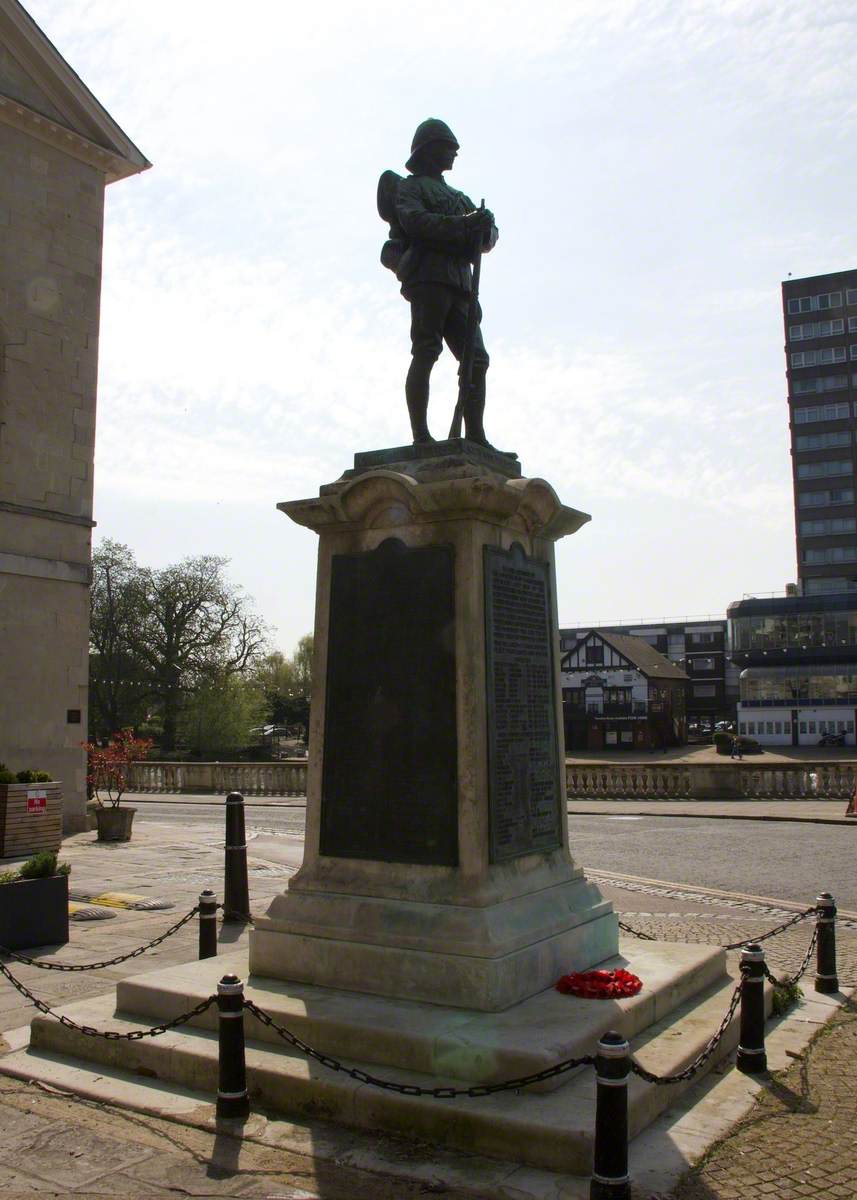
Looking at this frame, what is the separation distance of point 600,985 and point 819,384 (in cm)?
10355

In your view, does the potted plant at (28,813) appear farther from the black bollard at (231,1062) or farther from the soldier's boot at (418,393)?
the black bollard at (231,1062)

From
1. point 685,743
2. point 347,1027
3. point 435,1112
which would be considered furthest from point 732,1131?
point 685,743

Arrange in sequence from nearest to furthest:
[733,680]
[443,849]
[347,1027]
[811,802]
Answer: [347,1027] → [443,849] → [811,802] → [733,680]

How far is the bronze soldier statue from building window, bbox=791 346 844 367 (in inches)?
3962

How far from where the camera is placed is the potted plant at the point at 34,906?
400 inches

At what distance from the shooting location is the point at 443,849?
7.06 metres

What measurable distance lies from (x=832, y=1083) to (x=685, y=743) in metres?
82.2

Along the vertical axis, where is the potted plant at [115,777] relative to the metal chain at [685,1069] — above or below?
above

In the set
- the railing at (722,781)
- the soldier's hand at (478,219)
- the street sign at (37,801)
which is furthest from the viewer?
the railing at (722,781)

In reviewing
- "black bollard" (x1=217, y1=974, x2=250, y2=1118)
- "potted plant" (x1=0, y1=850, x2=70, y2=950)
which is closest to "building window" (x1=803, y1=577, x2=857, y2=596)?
"potted plant" (x1=0, y1=850, x2=70, y2=950)

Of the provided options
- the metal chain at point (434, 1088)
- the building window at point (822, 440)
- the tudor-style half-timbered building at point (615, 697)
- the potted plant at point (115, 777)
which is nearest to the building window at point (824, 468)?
the building window at point (822, 440)

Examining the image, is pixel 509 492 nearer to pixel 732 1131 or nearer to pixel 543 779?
pixel 543 779

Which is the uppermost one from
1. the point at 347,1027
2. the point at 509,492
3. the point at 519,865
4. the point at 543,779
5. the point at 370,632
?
the point at 509,492

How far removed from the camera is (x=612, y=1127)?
178 inches
